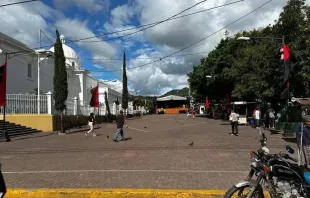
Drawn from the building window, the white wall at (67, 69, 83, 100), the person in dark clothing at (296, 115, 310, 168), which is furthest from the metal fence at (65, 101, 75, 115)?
the person in dark clothing at (296, 115, 310, 168)

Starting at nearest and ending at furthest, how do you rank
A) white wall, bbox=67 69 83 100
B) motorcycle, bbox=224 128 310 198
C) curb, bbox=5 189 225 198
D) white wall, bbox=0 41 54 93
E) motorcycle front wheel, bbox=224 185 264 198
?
motorcycle, bbox=224 128 310 198
motorcycle front wheel, bbox=224 185 264 198
curb, bbox=5 189 225 198
white wall, bbox=0 41 54 93
white wall, bbox=67 69 83 100

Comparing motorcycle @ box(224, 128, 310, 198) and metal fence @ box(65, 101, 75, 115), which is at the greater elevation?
metal fence @ box(65, 101, 75, 115)

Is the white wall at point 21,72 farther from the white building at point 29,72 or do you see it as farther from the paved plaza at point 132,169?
the paved plaza at point 132,169

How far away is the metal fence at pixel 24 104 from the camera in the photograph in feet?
96.7

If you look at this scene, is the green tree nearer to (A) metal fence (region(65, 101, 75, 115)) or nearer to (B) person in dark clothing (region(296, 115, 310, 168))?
(B) person in dark clothing (region(296, 115, 310, 168))

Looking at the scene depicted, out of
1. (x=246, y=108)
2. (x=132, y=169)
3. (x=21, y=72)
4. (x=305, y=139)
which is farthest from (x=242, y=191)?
(x=21, y=72)

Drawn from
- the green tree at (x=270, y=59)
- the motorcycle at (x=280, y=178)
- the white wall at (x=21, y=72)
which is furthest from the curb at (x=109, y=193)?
the white wall at (x=21, y=72)

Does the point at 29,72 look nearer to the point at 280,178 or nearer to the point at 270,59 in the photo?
the point at 270,59

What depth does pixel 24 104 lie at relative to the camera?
3016 cm

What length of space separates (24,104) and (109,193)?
24461 millimetres

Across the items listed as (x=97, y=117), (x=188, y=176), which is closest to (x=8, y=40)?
(x=97, y=117)

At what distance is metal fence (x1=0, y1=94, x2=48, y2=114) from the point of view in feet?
96.7

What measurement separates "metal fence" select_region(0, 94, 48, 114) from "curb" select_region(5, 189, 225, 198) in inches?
911

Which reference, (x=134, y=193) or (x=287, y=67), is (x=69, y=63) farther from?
(x=134, y=193)
